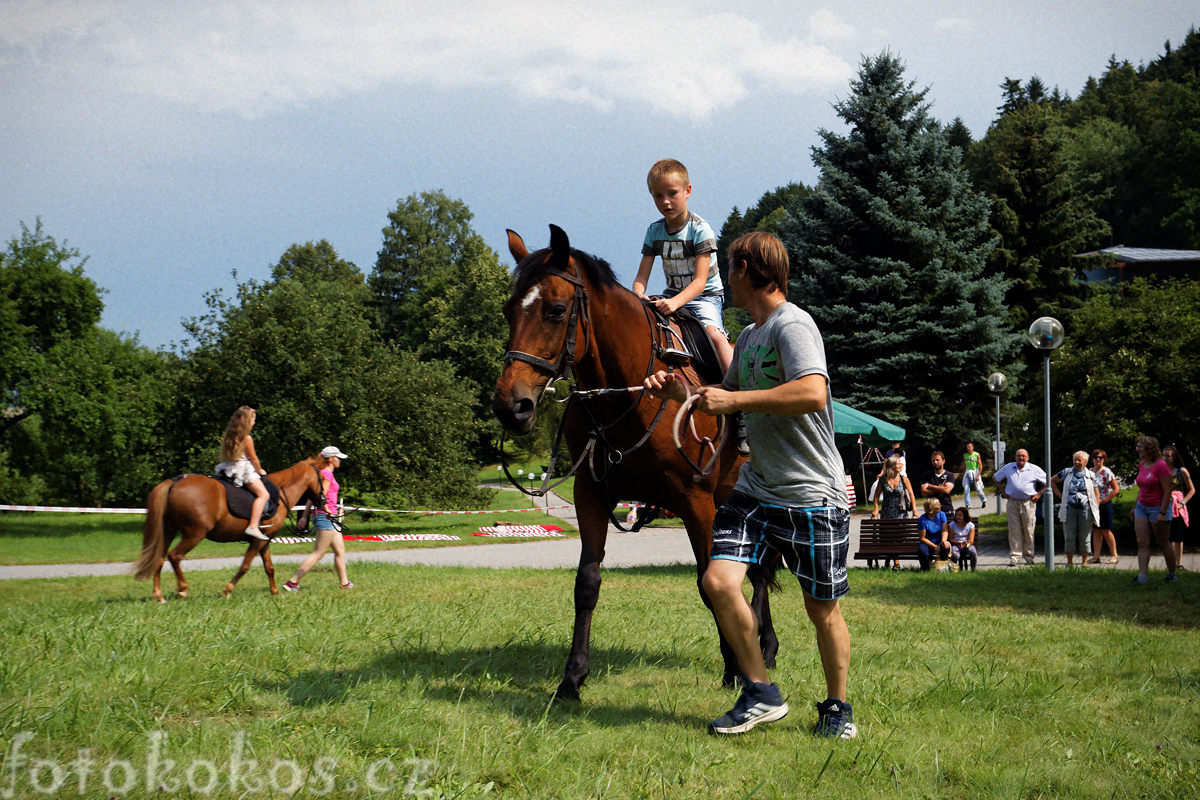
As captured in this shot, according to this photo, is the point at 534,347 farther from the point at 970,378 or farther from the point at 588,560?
the point at 970,378

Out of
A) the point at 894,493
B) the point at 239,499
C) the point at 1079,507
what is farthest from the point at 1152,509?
the point at 239,499

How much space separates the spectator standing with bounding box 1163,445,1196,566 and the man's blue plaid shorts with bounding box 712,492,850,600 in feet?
35.4

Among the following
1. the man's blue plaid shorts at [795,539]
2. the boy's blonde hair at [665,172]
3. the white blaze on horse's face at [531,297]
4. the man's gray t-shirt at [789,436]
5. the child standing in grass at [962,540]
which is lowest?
the child standing in grass at [962,540]

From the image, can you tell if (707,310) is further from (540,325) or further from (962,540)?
(962,540)

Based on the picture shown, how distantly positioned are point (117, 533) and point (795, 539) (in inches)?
1058

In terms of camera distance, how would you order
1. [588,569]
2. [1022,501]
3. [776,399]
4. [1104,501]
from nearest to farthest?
[776,399]
[588,569]
[1104,501]
[1022,501]

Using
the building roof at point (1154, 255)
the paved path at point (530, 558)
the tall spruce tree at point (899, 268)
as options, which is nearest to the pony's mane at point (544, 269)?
the paved path at point (530, 558)

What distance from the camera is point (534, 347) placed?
189 inches

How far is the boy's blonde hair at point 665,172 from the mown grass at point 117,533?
46.2ft

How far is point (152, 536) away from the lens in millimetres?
10398

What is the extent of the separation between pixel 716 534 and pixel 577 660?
51.8 inches

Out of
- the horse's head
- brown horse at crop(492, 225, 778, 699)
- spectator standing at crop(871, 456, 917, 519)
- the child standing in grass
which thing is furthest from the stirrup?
spectator standing at crop(871, 456, 917, 519)

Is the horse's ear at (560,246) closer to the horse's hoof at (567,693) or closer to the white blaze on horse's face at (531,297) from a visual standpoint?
the white blaze on horse's face at (531,297)

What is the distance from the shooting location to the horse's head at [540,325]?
15.1 ft
